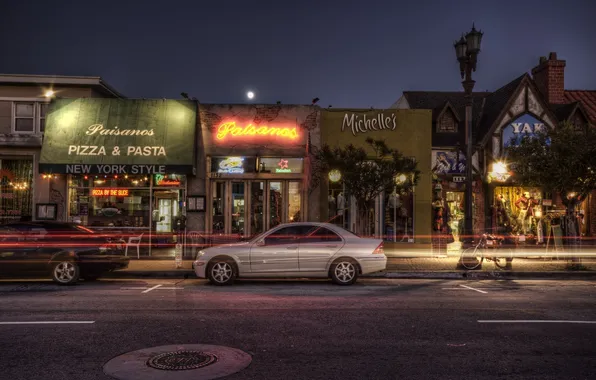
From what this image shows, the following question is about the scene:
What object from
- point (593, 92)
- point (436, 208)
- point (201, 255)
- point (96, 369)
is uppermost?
point (593, 92)

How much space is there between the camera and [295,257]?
12.0 metres

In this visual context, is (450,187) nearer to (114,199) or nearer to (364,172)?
(364,172)

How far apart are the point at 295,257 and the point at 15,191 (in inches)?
497

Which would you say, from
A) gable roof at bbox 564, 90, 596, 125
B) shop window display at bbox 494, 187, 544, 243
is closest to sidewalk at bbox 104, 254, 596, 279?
shop window display at bbox 494, 187, 544, 243

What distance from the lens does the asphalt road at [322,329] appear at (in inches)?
223

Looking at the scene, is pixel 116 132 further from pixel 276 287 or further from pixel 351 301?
pixel 351 301

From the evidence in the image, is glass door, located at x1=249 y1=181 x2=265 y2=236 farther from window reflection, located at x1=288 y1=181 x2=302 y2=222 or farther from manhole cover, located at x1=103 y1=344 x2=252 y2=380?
manhole cover, located at x1=103 y1=344 x2=252 y2=380

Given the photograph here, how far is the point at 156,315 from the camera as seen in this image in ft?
27.4

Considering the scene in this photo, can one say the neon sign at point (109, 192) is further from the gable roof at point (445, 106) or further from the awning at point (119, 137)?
the gable roof at point (445, 106)

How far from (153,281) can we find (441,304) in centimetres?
725

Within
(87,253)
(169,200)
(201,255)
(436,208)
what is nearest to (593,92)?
(436,208)

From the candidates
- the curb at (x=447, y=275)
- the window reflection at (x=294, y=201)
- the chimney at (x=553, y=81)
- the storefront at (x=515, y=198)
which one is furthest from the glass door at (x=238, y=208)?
the chimney at (x=553, y=81)

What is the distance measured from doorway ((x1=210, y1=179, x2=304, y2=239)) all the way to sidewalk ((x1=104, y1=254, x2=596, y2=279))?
3133 mm

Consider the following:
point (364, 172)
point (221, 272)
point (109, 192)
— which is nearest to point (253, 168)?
point (364, 172)
